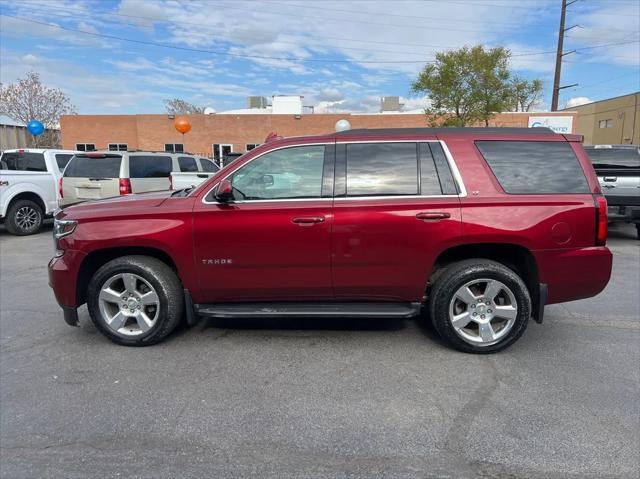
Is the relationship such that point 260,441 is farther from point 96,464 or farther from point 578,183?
point 578,183

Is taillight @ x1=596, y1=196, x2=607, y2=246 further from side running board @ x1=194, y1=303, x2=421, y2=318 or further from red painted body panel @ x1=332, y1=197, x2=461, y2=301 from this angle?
side running board @ x1=194, y1=303, x2=421, y2=318

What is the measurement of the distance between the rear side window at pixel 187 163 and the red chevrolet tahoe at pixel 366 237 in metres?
7.95

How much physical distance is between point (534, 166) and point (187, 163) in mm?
9831

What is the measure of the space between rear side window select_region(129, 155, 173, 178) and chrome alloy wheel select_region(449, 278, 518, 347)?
8.56 meters

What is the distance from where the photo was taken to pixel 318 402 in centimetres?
324

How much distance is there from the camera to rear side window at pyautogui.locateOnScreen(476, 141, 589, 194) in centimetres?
387

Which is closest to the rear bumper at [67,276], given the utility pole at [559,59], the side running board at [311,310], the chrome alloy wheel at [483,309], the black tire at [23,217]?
the side running board at [311,310]

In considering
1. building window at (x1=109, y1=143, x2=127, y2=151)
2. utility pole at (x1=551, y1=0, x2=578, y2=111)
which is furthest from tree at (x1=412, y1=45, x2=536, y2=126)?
building window at (x1=109, y1=143, x2=127, y2=151)

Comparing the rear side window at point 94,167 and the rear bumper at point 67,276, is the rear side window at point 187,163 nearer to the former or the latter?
the rear side window at point 94,167

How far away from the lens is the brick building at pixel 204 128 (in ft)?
111

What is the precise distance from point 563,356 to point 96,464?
3.71 meters

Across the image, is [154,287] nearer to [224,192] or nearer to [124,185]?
[224,192]

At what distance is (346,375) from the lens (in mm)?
3619

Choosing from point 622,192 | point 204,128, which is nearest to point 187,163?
point 622,192
